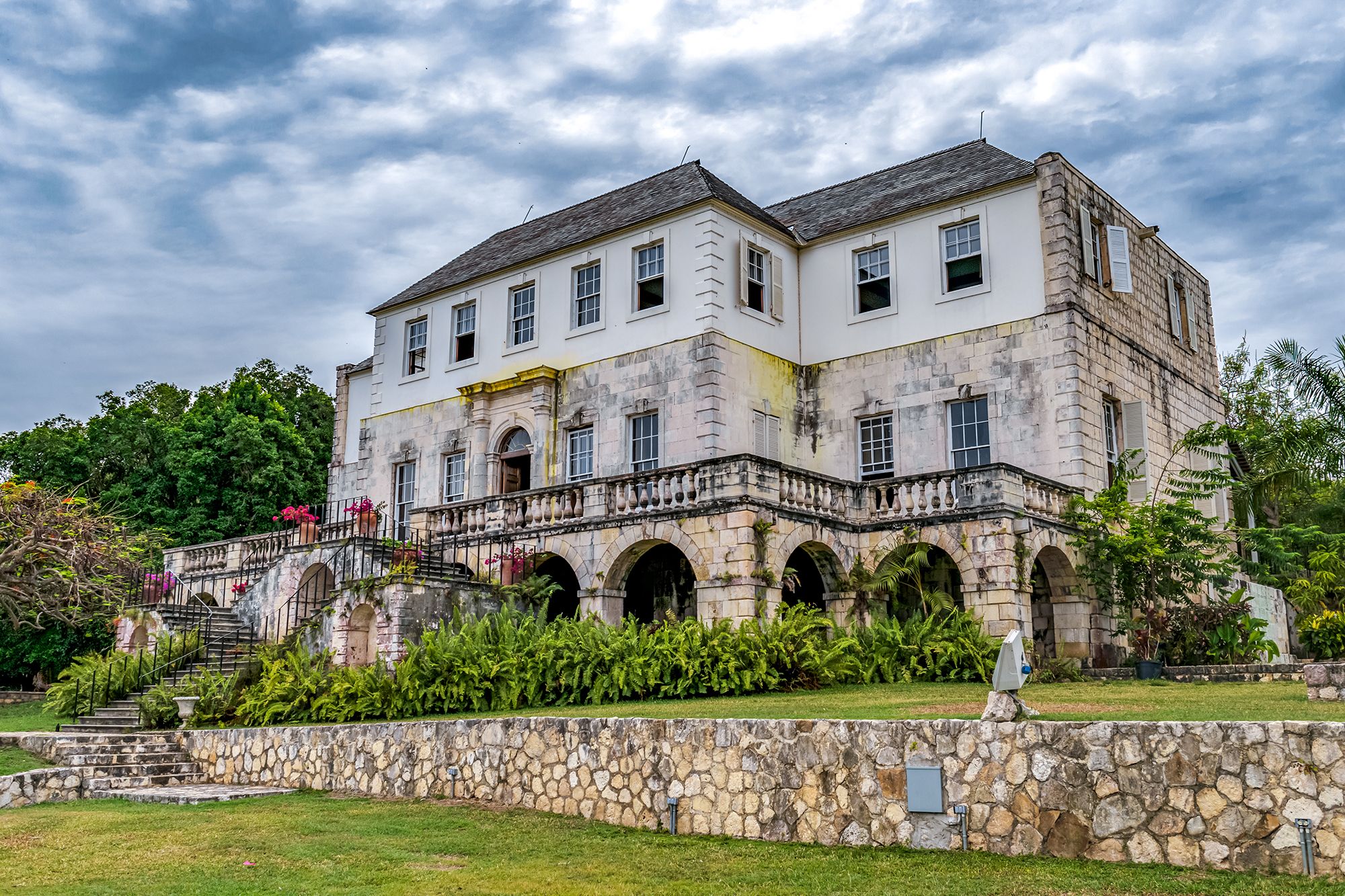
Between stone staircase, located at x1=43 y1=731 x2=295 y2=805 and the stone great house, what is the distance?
3048 mm

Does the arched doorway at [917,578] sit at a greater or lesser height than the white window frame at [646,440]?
lesser

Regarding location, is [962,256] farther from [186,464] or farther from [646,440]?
[186,464]

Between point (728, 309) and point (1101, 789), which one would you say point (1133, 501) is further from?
point (1101, 789)

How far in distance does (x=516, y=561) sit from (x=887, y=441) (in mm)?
7882

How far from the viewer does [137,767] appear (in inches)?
667

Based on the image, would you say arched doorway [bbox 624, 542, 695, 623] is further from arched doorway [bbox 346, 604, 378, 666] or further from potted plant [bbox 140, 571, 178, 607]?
potted plant [bbox 140, 571, 178, 607]

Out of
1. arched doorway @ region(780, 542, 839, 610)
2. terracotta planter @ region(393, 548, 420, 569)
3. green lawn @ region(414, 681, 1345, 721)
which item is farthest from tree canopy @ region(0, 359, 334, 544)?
green lawn @ region(414, 681, 1345, 721)

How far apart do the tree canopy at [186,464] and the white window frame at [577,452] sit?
14.3 metres

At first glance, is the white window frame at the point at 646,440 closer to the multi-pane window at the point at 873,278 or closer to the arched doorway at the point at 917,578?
the multi-pane window at the point at 873,278

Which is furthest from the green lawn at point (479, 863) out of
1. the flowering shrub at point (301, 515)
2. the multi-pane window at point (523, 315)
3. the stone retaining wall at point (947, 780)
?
the multi-pane window at point (523, 315)

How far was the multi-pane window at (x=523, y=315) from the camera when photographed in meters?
27.8

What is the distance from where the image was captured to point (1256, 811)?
8758mm

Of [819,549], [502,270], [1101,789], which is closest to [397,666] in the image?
[819,549]

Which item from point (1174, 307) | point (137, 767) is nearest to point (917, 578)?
point (1174, 307)
